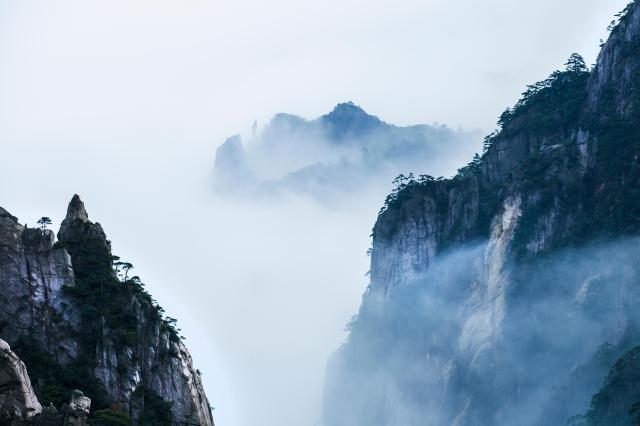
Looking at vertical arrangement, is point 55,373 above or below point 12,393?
above

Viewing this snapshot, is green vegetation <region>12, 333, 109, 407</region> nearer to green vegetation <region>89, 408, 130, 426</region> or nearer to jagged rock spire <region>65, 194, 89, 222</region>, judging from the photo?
green vegetation <region>89, 408, 130, 426</region>

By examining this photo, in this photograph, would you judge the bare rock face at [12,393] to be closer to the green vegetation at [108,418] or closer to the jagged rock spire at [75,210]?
the green vegetation at [108,418]

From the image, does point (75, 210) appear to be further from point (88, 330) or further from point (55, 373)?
point (55, 373)

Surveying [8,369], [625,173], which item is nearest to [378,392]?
[625,173]

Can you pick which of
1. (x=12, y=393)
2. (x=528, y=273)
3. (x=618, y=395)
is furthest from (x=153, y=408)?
(x=528, y=273)

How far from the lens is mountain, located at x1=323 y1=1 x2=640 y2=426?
163m

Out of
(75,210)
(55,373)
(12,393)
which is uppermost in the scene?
(75,210)

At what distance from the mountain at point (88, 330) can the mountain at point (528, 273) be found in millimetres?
38480

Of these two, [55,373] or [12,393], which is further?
[55,373]

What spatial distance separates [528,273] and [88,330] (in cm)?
5635

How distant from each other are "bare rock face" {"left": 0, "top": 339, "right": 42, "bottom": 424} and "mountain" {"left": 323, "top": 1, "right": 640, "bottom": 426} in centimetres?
5637

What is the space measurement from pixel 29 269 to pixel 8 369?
64.7 ft

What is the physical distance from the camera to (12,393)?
110m

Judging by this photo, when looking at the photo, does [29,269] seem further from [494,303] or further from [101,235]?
[494,303]
